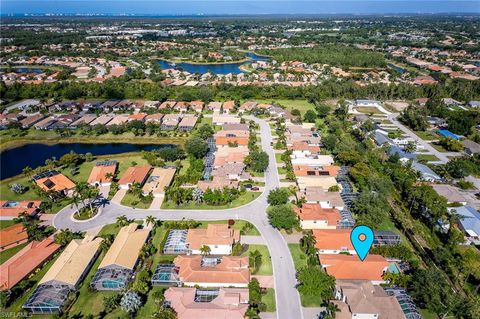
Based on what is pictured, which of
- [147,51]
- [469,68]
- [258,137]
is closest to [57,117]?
[258,137]

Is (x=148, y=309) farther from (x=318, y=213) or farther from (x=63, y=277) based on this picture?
(x=318, y=213)

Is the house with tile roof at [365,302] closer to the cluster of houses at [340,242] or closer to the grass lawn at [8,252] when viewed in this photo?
the cluster of houses at [340,242]

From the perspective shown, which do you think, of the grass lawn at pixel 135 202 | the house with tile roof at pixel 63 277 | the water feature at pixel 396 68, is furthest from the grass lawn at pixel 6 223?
the water feature at pixel 396 68

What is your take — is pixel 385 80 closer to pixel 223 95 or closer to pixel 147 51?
pixel 223 95

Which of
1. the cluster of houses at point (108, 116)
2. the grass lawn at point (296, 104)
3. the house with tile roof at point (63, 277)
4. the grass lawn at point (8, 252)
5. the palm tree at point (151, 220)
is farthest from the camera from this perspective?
the grass lawn at point (296, 104)

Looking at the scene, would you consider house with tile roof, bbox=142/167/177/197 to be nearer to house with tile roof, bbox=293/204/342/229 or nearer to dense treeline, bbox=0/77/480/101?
house with tile roof, bbox=293/204/342/229
